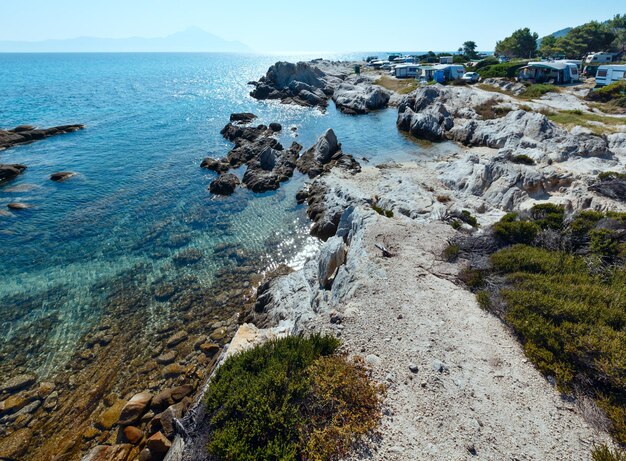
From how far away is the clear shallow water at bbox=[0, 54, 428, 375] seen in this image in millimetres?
18938

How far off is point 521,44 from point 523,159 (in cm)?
10686

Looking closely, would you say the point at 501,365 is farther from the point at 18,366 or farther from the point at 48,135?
the point at 48,135

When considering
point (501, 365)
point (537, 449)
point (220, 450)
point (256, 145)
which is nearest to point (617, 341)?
point (501, 365)

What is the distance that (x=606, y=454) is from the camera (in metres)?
7.12

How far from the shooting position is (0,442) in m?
12.3

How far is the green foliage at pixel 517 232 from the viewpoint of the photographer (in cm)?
1562

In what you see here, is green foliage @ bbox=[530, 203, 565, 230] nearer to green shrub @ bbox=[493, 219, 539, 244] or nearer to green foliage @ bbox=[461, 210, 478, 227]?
green shrub @ bbox=[493, 219, 539, 244]

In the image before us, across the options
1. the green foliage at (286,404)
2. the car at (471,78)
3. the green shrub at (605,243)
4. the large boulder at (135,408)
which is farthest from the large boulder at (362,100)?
the green foliage at (286,404)

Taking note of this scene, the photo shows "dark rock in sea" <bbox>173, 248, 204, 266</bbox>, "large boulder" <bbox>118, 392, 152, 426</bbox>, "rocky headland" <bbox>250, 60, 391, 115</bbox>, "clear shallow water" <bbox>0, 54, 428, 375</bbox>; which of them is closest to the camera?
"large boulder" <bbox>118, 392, 152, 426</bbox>

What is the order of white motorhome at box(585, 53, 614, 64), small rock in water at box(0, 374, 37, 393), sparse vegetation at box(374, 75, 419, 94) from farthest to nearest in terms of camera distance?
1. sparse vegetation at box(374, 75, 419, 94)
2. white motorhome at box(585, 53, 614, 64)
3. small rock in water at box(0, 374, 37, 393)

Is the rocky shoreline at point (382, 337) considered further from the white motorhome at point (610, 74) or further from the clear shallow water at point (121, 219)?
the white motorhome at point (610, 74)

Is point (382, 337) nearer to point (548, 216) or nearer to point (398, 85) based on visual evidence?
point (548, 216)

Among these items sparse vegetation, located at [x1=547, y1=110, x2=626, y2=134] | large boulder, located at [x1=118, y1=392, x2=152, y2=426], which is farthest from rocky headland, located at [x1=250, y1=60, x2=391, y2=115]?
large boulder, located at [x1=118, y1=392, x2=152, y2=426]

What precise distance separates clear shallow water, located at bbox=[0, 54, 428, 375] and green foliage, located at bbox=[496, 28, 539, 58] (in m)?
81.2
